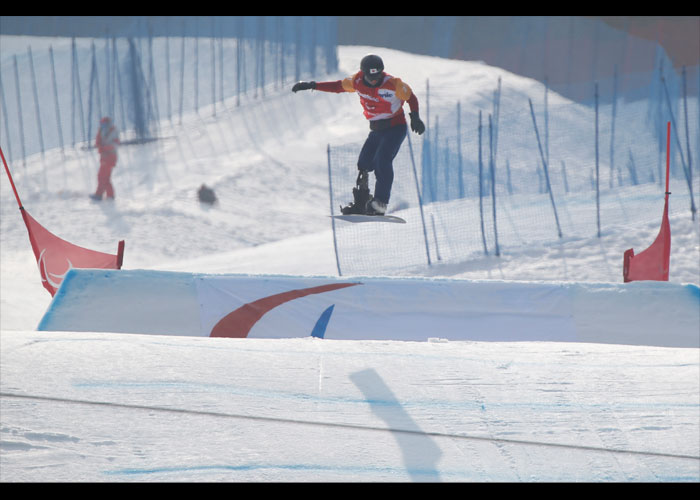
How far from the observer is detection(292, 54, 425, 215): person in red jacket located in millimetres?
6180

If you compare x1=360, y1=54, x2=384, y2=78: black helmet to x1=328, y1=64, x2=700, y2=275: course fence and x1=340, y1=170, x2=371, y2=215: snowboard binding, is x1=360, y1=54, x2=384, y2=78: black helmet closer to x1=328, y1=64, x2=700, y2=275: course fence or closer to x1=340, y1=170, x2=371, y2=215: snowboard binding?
x1=340, y1=170, x2=371, y2=215: snowboard binding

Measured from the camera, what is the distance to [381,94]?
6.26m

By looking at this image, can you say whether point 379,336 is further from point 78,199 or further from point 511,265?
point 78,199

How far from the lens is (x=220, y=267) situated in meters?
13.0

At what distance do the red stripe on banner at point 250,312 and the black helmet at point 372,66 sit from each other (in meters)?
2.48

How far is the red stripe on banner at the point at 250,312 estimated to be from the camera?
25.4ft

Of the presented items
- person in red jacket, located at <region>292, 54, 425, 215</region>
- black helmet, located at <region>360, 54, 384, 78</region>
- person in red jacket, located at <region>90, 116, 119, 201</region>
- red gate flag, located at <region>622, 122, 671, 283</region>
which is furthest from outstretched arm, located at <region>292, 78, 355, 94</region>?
person in red jacket, located at <region>90, 116, 119, 201</region>

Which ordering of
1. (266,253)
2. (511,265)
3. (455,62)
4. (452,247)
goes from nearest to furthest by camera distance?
(511,265) → (452,247) → (266,253) → (455,62)

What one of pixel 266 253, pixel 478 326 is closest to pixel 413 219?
pixel 266 253

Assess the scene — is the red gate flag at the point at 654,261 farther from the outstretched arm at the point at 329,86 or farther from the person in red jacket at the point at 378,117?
the outstretched arm at the point at 329,86

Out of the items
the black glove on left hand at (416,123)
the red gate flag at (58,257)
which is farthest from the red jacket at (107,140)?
the black glove on left hand at (416,123)

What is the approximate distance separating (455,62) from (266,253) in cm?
1284

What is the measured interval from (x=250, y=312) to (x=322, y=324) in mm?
674

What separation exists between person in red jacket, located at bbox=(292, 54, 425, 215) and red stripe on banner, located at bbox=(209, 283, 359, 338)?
150cm
